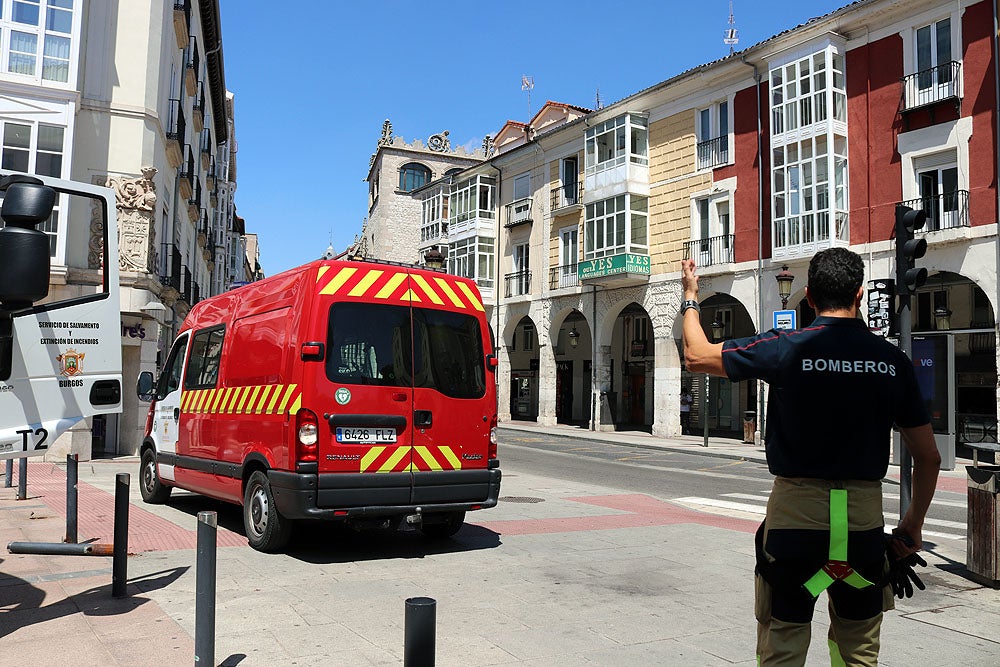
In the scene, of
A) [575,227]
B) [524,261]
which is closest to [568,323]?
[524,261]

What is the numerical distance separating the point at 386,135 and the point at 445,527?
2402 inches

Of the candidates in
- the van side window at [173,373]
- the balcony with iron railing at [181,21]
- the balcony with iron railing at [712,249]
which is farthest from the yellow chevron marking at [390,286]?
the balcony with iron railing at [712,249]

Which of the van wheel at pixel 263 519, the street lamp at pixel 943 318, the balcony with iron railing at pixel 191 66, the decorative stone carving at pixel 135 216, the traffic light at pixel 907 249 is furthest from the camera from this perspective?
the balcony with iron railing at pixel 191 66

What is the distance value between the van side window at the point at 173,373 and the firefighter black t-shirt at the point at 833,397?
8.16m

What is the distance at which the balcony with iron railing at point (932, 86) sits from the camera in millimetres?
20141

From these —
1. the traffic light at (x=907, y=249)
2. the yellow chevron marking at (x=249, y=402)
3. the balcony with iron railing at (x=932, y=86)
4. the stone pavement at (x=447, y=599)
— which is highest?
the balcony with iron railing at (x=932, y=86)

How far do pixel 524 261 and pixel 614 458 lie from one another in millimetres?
17647

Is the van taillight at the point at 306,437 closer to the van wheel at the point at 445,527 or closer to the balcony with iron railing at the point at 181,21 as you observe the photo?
the van wheel at the point at 445,527

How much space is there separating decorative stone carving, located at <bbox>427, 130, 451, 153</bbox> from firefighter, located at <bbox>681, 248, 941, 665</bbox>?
65726 millimetres

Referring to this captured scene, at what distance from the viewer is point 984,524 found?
672 centimetres

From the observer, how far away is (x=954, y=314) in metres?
23.2

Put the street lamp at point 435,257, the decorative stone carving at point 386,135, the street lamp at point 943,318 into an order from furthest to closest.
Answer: the decorative stone carving at point 386,135 → the street lamp at point 943,318 → the street lamp at point 435,257

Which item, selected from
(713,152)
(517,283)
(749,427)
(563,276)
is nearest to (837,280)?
(749,427)

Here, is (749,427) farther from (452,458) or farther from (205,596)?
(205,596)
